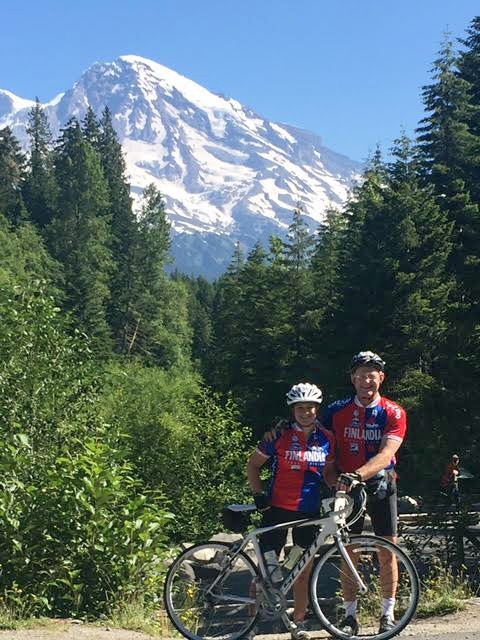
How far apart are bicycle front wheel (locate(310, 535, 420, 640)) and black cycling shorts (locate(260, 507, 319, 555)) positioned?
21 centimetres

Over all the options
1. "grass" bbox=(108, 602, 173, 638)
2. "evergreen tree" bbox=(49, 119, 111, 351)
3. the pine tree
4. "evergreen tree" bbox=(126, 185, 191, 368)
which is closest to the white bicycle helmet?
"grass" bbox=(108, 602, 173, 638)

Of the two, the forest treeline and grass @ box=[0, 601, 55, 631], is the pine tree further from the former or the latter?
grass @ box=[0, 601, 55, 631]

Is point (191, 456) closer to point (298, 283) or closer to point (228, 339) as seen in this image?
point (298, 283)

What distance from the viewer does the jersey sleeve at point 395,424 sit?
6.43m

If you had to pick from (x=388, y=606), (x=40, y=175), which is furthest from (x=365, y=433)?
(x=40, y=175)

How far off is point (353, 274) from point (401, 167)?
6.74 meters

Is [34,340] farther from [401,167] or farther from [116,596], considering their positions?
[401,167]

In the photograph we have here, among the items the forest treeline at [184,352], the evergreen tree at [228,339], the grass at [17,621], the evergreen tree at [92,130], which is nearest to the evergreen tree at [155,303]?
the forest treeline at [184,352]

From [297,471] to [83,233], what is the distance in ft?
237

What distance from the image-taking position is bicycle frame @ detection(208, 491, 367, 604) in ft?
20.3

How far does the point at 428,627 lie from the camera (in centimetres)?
669

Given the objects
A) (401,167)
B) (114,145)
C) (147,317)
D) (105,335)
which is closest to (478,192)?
(401,167)

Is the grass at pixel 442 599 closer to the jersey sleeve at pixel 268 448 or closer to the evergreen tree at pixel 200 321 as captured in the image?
the jersey sleeve at pixel 268 448

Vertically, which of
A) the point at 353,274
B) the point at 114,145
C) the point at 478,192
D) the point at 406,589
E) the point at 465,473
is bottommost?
the point at 406,589
